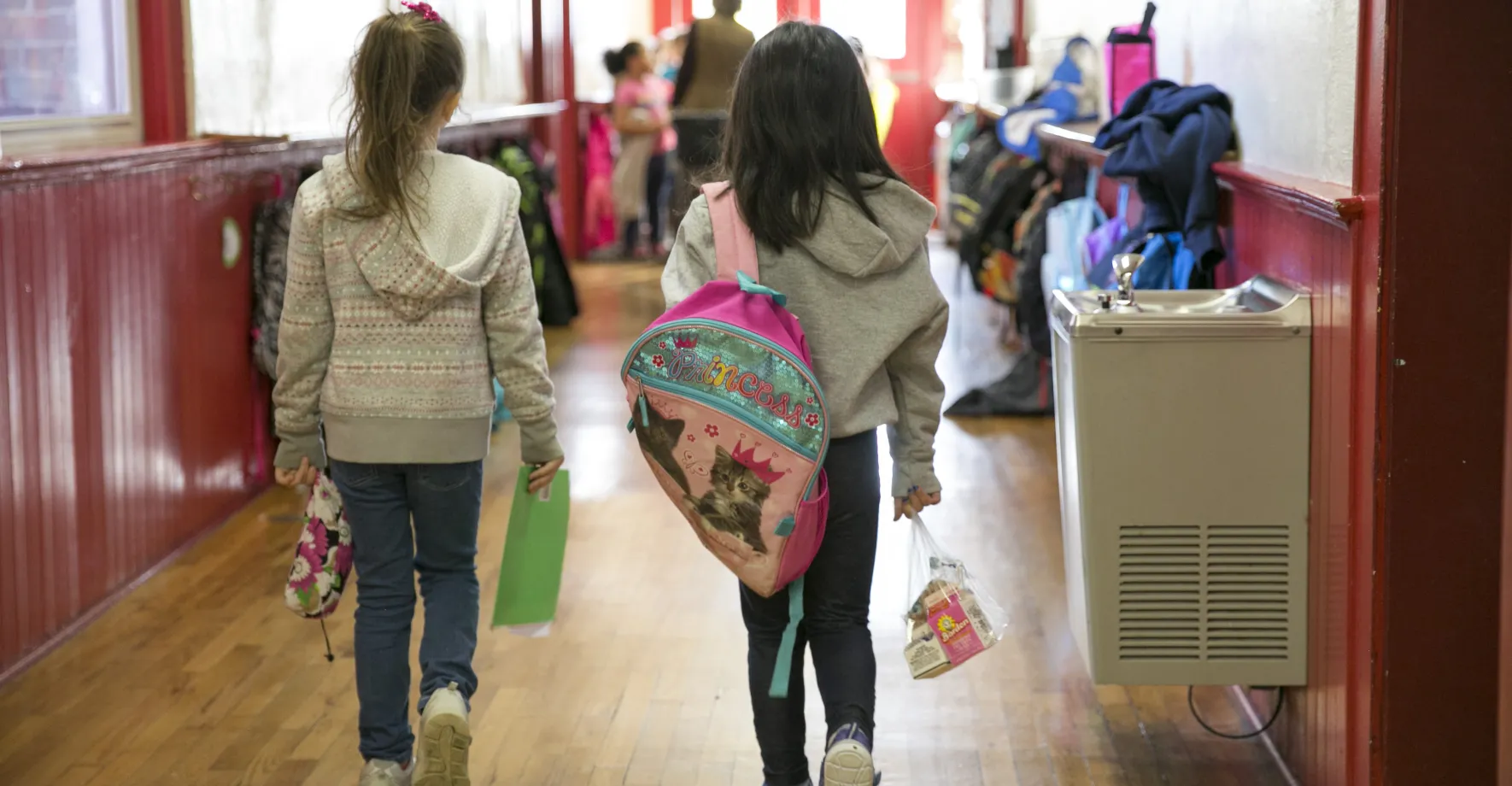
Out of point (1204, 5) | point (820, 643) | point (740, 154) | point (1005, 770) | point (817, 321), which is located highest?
point (1204, 5)

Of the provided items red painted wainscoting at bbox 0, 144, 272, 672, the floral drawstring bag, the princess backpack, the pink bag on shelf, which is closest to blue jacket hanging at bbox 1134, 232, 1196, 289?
the pink bag on shelf

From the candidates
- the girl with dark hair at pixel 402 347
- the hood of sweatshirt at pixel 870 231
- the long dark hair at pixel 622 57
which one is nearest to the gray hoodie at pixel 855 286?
the hood of sweatshirt at pixel 870 231

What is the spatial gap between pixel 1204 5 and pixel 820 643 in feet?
6.50

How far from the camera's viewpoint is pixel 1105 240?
4.42m

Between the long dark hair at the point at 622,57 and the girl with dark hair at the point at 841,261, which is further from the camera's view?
the long dark hair at the point at 622,57

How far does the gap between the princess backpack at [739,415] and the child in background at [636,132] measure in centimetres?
852

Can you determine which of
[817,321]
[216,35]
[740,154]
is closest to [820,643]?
[817,321]

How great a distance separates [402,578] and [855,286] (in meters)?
0.86

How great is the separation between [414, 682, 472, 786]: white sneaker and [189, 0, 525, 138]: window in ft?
5.33

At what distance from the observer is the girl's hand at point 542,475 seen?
8.74 feet

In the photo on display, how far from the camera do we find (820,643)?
96.3 inches

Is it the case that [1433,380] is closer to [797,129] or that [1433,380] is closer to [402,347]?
[797,129]

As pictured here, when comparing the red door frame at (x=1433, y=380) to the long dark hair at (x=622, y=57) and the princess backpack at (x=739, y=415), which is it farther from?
the long dark hair at (x=622, y=57)

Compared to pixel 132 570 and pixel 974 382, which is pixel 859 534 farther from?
pixel 974 382
